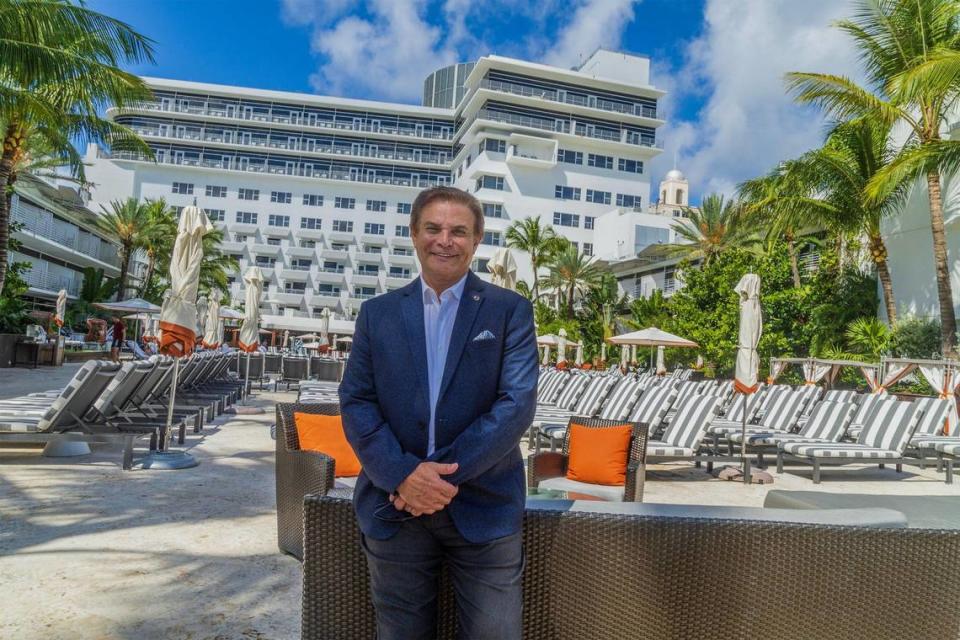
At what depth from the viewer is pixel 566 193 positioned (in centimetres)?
6694

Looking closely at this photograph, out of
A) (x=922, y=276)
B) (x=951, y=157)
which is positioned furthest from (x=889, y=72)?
(x=922, y=276)

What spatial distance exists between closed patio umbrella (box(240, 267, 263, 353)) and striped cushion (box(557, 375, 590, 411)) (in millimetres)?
6702

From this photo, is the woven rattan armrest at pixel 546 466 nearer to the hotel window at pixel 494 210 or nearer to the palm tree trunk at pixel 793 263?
the palm tree trunk at pixel 793 263

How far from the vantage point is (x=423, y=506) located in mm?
1803

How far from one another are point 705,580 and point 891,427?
8.57 m

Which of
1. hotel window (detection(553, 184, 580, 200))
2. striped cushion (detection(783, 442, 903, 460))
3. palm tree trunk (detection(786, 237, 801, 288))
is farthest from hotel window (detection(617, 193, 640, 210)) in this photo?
striped cushion (detection(783, 442, 903, 460))

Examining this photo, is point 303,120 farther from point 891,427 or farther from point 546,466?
point 546,466

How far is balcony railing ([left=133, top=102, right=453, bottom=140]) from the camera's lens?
77.0 m

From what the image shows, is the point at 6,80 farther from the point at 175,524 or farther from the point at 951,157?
the point at 951,157

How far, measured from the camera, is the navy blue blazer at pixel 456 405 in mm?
1841

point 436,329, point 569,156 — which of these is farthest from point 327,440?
point 569,156

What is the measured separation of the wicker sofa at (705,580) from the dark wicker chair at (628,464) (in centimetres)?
327

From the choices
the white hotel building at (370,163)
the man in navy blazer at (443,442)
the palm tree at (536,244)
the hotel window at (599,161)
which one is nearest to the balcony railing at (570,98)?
the white hotel building at (370,163)

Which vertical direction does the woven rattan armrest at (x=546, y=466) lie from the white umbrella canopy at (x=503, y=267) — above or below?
below
